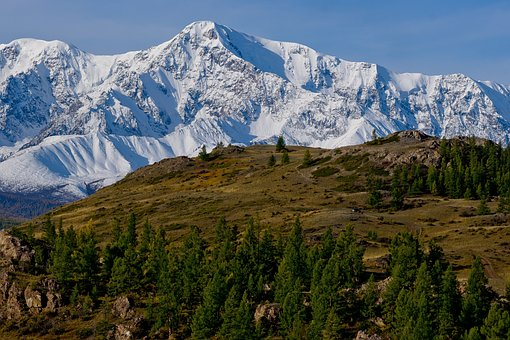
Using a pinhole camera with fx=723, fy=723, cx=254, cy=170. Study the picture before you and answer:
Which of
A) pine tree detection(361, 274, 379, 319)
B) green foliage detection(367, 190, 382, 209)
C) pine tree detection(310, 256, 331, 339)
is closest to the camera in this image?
pine tree detection(310, 256, 331, 339)

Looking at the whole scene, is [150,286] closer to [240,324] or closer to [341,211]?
[240,324]

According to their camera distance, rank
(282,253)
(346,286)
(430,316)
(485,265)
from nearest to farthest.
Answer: (430,316)
(346,286)
(485,265)
(282,253)

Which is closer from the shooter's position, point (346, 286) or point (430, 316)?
point (430, 316)

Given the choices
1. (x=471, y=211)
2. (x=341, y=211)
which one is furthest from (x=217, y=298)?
(x=471, y=211)

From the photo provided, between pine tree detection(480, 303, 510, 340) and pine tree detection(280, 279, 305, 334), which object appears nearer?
pine tree detection(480, 303, 510, 340)

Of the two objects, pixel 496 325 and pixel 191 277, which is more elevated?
pixel 191 277

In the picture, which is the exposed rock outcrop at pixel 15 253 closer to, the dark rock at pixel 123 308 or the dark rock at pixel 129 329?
the dark rock at pixel 123 308

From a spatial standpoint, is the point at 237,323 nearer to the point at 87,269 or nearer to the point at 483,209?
the point at 87,269

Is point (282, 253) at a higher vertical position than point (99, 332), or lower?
higher

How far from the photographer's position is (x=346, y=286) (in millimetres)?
114938

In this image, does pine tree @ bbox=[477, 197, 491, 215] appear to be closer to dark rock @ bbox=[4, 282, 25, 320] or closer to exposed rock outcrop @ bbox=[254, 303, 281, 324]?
exposed rock outcrop @ bbox=[254, 303, 281, 324]

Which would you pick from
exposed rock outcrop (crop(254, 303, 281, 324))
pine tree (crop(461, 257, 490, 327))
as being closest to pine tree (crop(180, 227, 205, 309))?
exposed rock outcrop (crop(254, 303, 281, 324))

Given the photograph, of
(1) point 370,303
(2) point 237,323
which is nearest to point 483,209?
(1) point 370,303

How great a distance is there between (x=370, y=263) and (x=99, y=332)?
49.4 metres
